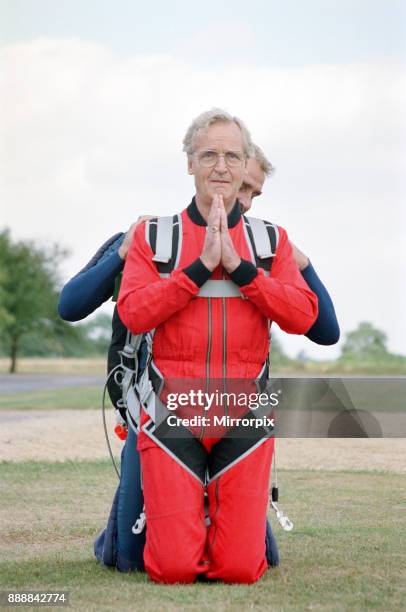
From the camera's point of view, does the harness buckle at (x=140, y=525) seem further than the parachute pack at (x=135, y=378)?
Yes

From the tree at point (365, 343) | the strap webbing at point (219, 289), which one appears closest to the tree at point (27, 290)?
the tree at point (365, 343)

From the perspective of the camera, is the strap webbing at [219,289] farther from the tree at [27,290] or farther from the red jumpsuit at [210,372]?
the tree at [27,290]

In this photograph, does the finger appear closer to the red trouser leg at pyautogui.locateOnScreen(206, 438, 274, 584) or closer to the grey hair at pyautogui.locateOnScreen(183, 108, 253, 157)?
the grey hair at pyautogui.locateOnScreen(183, 108, 253, 157)

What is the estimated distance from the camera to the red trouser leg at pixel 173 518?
4.62 m

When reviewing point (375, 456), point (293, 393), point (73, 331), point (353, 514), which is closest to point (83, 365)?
point (73, 331)

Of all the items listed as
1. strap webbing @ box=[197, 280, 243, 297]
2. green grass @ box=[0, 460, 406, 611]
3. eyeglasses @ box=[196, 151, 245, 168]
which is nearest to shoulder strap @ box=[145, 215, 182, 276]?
strap webbing @ box=[197, 280, 243, 297]

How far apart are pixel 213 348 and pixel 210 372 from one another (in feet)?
0.36

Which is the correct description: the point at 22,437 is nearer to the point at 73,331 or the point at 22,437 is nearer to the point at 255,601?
the point at 255,601

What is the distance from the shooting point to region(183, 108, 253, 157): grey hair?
483cm

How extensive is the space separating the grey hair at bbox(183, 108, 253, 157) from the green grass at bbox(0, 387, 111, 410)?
548 inches

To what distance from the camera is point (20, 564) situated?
546cm

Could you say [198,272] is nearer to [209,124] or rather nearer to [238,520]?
[209,124]

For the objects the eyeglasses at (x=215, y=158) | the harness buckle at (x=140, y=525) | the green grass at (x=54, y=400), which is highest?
the eyeglasses at (x=215, y=158)

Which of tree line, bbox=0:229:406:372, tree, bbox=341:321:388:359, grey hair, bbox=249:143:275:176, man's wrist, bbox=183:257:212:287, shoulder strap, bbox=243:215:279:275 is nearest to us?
man's wrist, bbox=183:257:212:287
